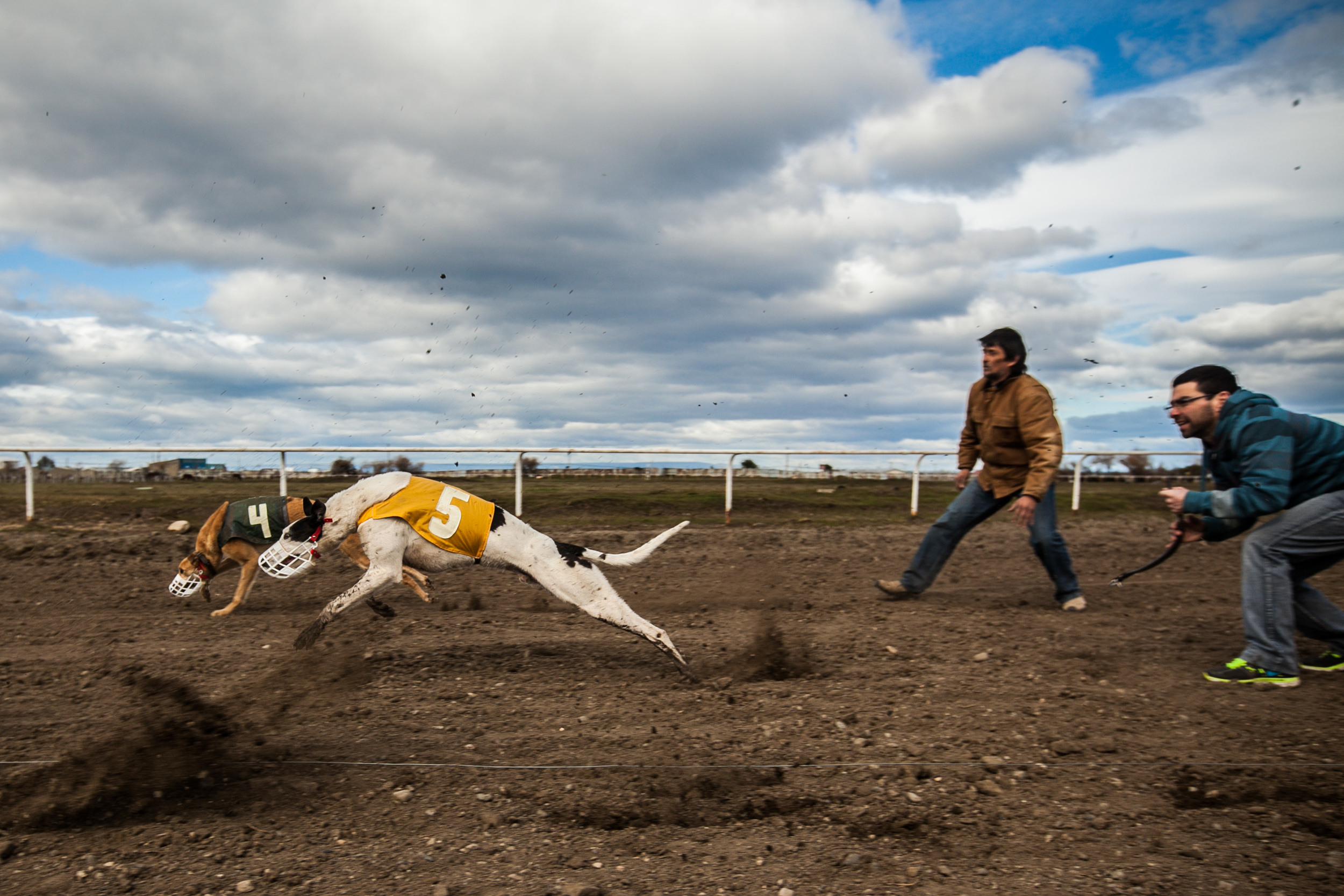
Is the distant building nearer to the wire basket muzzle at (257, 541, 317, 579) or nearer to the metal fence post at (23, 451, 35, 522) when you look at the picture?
the metal fence post at (23, 451, 35, 522)

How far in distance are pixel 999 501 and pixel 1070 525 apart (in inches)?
272

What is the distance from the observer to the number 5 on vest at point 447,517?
186 inches

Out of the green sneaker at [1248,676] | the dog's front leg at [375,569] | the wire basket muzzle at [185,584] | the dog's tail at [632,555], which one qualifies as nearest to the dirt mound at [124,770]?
the dog's front leg at [375,569]

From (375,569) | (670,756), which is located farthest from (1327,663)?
(375,569)

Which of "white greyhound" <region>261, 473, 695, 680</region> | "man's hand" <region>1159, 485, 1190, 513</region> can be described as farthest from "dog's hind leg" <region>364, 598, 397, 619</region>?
"man's hand" <region>1159, 485, 1190, 513</region>

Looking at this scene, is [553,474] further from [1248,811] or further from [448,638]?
[1248,811]

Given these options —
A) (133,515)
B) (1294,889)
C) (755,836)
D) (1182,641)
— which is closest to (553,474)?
(133,515)

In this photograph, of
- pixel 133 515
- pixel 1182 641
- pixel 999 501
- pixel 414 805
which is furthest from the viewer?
pixel 133 515

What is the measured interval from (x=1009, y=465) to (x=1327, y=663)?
219 cm

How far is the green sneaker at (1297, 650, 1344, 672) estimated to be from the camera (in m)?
4.63

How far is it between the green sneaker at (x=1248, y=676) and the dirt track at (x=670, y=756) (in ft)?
0.33

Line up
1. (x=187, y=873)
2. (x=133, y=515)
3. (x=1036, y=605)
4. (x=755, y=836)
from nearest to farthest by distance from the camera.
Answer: (x=187, y=873) < (x=755, y=836) < (x=1036, y=605) < (x=133, y=515)

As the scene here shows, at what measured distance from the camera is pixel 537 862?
276 cm

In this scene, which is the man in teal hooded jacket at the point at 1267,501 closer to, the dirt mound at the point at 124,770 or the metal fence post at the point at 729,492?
the dirt mound at the point at 124,770
